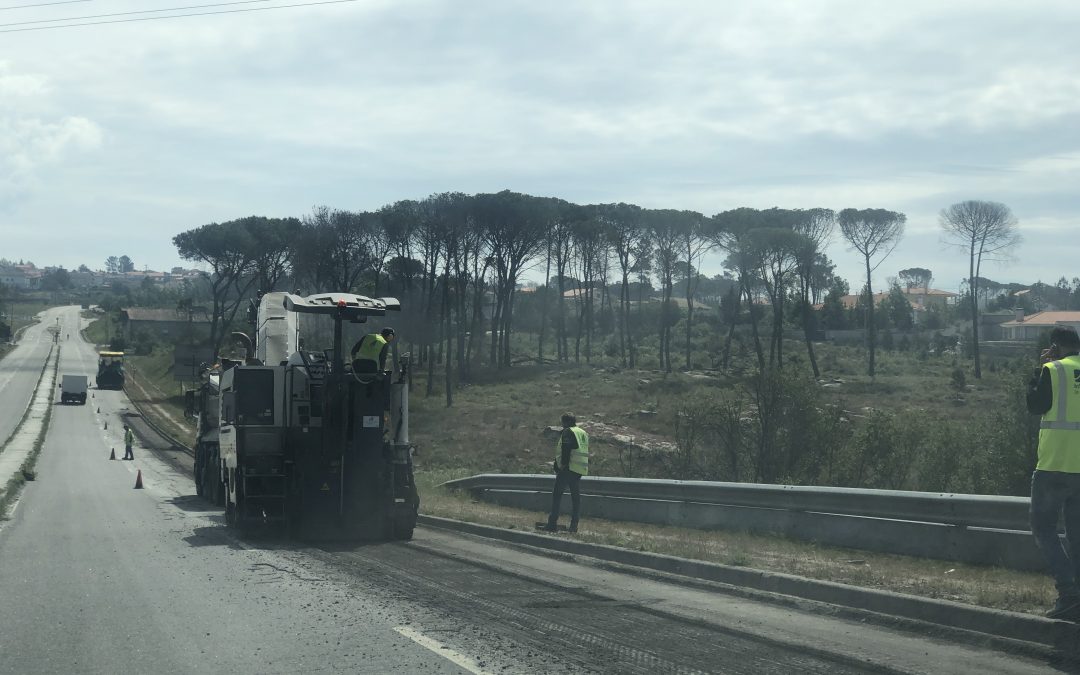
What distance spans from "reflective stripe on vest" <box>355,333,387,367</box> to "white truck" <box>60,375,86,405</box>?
6594 centimetres

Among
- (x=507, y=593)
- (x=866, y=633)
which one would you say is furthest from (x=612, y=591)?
(x=866, y=633)

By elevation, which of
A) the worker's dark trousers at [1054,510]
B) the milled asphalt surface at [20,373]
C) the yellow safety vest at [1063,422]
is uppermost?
the yellow safety vest at [1063,422]

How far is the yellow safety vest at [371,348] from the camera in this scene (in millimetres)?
14531

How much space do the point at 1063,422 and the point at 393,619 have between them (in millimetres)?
5328

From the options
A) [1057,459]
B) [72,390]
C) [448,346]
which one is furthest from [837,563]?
[72,390]

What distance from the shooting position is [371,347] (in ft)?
48.2

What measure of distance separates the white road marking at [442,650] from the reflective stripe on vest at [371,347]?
6835 millimetres

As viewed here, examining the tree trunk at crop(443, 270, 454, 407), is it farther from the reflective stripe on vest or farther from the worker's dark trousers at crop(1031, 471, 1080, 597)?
the worker's dark trousers at crop(1031, 471, 1080, 597)

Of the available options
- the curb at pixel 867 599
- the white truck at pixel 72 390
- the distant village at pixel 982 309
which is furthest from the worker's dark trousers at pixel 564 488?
the white truck at pixel 72 390

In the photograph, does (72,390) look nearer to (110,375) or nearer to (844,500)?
(110,375)

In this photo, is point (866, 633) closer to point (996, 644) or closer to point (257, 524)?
point (996, 644)

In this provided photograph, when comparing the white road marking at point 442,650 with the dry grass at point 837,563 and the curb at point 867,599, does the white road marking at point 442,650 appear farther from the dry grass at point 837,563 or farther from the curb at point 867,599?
the dry grass at point 837,563

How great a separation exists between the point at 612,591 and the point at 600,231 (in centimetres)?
6817

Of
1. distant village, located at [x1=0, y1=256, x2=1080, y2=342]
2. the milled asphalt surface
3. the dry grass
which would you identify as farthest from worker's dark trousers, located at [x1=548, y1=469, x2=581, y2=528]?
distant village, located at [x1=0, y1=256, x2=1080, y2=342]
